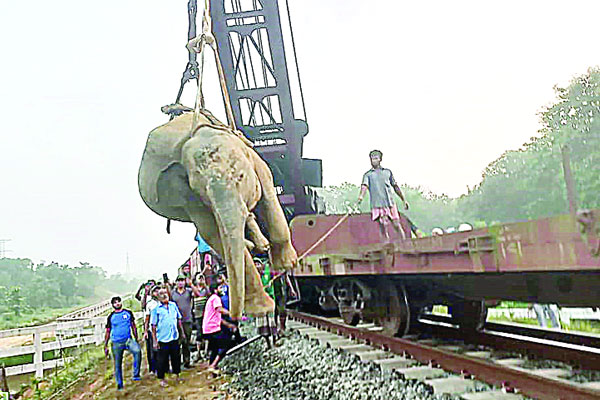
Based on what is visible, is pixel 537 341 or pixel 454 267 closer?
pixel 454 267

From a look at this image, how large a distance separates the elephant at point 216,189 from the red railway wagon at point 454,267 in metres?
1.02

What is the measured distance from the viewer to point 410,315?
5.78 metres

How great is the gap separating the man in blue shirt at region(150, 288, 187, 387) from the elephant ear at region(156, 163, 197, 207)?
3.56 m

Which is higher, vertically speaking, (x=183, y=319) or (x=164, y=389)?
(x=183, y=319)

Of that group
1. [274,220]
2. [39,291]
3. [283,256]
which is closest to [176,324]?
[283,256]

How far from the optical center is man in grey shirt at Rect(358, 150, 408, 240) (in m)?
6.52

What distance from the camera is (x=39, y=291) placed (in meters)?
62.9

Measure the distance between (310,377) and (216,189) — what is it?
269cm

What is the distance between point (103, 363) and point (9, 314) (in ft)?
137

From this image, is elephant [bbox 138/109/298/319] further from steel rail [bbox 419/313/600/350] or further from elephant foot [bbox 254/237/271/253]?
steel rail [bbox 419/313/600/350]

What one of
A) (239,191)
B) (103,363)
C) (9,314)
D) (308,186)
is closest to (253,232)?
(239,191)

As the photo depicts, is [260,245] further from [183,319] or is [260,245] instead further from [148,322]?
[148,322]

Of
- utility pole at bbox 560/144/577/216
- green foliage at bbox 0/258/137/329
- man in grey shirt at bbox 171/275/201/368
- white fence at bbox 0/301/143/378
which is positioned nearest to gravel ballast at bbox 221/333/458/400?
man in grey shirt at bbox 171/275/201/368

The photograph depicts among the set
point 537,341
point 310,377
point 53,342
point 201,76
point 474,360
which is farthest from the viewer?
point 53,342
